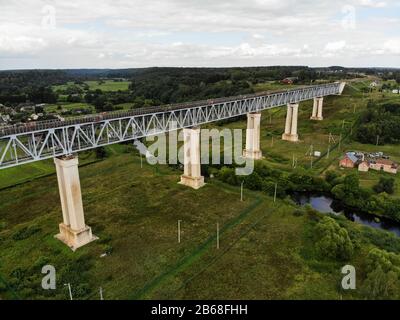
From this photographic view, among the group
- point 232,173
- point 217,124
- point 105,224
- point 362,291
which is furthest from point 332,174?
point 217,124

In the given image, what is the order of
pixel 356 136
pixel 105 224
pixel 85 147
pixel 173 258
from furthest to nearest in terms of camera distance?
pixel 356 136 → pixel 105 224 → pixel 85 147 → pixel 173 258

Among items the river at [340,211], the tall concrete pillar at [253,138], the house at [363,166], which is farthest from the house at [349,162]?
the tall concrete pillar at [253,138]

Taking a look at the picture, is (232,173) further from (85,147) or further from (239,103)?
(85,147)

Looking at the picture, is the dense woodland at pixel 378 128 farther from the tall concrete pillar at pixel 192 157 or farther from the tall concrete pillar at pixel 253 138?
the tall concrete pillar at pixel 192 157

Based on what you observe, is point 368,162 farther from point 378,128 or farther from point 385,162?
point 378,128

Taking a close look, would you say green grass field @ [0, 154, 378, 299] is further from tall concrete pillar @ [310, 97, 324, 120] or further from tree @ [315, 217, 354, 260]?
tall concrete pillar @ [310, 97, 324, 120]

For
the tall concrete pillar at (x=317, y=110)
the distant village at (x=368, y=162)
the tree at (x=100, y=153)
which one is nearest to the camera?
the distant village at (x=368, y=162)
